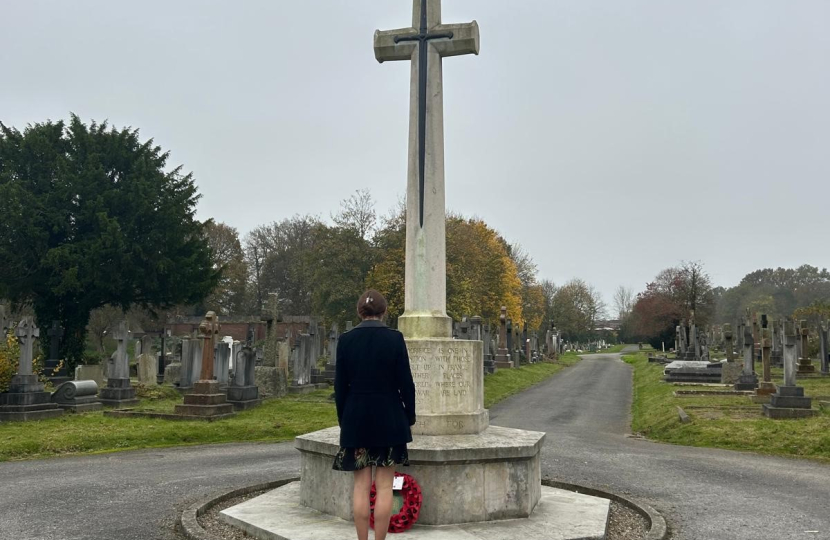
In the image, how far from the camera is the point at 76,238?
31.0 metres

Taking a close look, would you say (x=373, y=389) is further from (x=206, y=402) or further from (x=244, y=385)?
(x=244, y=385)

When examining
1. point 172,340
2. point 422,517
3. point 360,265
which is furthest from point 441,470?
point 172,340

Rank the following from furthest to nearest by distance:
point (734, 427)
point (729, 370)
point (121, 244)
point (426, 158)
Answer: point (121, 244) < point (729, 370) < point (734, 427) < point (426, 158)

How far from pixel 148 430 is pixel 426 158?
382 inches

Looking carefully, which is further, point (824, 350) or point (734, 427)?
point (824, 350)

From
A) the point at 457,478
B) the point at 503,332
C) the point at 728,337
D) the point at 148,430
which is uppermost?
the point at 503,332

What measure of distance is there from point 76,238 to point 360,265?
1580cm

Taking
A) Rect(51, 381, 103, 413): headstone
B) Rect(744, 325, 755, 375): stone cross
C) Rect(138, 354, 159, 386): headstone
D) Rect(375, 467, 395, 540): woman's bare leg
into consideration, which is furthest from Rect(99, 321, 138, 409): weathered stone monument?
Rect(744, 325, 755, 375): stone cross

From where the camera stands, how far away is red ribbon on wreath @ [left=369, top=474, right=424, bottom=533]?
537cm

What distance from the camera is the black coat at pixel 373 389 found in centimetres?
452

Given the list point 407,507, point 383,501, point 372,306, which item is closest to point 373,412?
→ point 383,501

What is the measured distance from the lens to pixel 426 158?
22.9 ft

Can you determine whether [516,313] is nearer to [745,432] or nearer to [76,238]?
[76,238]

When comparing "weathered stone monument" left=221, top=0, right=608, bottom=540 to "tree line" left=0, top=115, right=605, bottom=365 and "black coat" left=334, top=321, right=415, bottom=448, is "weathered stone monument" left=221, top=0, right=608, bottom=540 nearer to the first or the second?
"black coat" left=334, top=321, right=415, bottom=448
